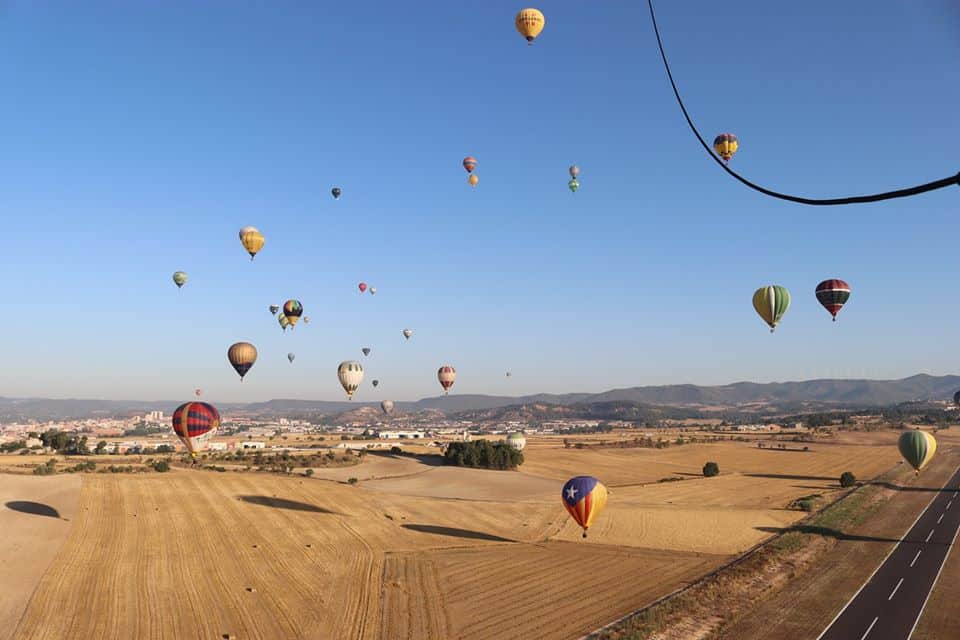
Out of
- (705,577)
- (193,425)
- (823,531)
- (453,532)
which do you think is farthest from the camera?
(193,425)

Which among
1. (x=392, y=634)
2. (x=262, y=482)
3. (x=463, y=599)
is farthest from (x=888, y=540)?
(x=262, y=482)

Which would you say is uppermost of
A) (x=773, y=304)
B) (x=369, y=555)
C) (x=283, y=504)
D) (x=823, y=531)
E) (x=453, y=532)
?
(x=773, y=304)

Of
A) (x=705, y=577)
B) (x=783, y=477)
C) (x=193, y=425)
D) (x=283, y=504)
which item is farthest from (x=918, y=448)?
(x=193, y=425)

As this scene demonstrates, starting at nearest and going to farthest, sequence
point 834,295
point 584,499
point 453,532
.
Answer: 1. point 584,499
2. point 453,532
3. point 834,295

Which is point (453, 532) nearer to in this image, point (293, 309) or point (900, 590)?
point (900, 590)

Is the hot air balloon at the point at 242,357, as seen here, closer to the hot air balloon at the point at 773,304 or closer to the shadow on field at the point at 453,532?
the shadow on field at the point at 453,532

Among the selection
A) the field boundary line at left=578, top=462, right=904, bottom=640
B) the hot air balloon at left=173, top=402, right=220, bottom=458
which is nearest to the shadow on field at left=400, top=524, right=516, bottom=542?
the field boundary line at left=578, top=462, right=904, bottom=640

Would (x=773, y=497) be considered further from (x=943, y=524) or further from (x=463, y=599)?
(x=463, y=599)

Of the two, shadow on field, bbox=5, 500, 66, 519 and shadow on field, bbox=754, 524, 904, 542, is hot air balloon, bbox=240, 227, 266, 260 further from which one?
shadow on field, bbox=754, 524, 904, 542
